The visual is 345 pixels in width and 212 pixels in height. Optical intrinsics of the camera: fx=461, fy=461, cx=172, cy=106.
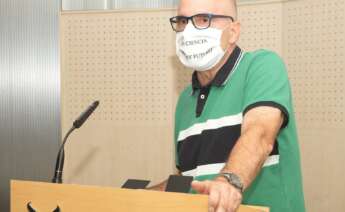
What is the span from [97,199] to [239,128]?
1.90ft

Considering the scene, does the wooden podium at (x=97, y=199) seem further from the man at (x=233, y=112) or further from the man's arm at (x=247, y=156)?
the man at (x=233, y=112)

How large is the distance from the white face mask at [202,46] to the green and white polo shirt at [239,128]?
0.16 ft

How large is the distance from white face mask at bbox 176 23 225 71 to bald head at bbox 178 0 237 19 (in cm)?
5

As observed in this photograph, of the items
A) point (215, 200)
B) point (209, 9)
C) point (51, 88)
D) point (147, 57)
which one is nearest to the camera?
point (215, 200)

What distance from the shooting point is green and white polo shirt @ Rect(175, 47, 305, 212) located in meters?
1.22

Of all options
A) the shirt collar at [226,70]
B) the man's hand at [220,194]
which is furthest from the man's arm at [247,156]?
the shirt collar at [226,70]

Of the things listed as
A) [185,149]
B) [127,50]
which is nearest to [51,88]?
[127,50]

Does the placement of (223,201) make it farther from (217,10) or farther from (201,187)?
(217,10)

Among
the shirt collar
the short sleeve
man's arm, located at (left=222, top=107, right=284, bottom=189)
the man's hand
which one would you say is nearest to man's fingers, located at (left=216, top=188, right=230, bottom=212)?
the man's hand

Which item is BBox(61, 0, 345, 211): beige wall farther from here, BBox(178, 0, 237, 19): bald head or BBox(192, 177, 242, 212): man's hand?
BBox(192, 177, 242, 212): man's hand

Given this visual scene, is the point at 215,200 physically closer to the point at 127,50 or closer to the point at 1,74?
the point at 127,50

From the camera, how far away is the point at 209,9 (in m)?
1.41

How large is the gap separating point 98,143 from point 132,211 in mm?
1337

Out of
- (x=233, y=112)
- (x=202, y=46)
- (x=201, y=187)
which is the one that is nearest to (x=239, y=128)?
(x=233, y=112)
